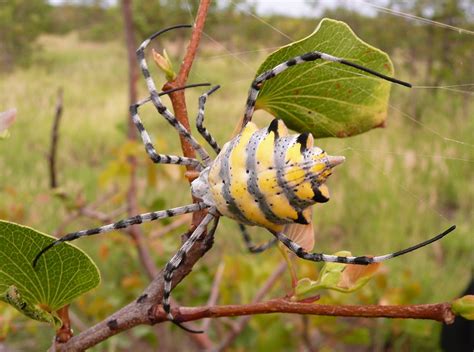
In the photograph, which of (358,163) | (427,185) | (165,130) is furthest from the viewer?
(165,130)

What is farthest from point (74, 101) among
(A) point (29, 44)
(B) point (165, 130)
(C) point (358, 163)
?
(C) point (358, 163)

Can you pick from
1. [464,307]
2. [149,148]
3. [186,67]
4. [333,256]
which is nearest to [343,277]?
[333,256]

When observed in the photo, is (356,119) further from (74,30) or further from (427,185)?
(74,30)

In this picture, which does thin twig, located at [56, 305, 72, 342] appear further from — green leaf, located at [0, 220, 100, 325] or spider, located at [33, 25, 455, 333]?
spider, located at [33, 25, 455, 333]

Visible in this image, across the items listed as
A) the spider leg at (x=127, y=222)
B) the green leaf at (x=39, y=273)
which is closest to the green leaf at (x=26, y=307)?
the green leaf at (x=39, y=273)

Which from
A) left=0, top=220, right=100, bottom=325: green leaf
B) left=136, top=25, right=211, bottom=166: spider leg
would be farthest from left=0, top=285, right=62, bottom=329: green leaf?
left=136, top=25, right=211, bottom=166: spider leg

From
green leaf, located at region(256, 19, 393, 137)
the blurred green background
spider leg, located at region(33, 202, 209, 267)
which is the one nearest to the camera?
green leaf, located at region(256, 19, 393, 137)
